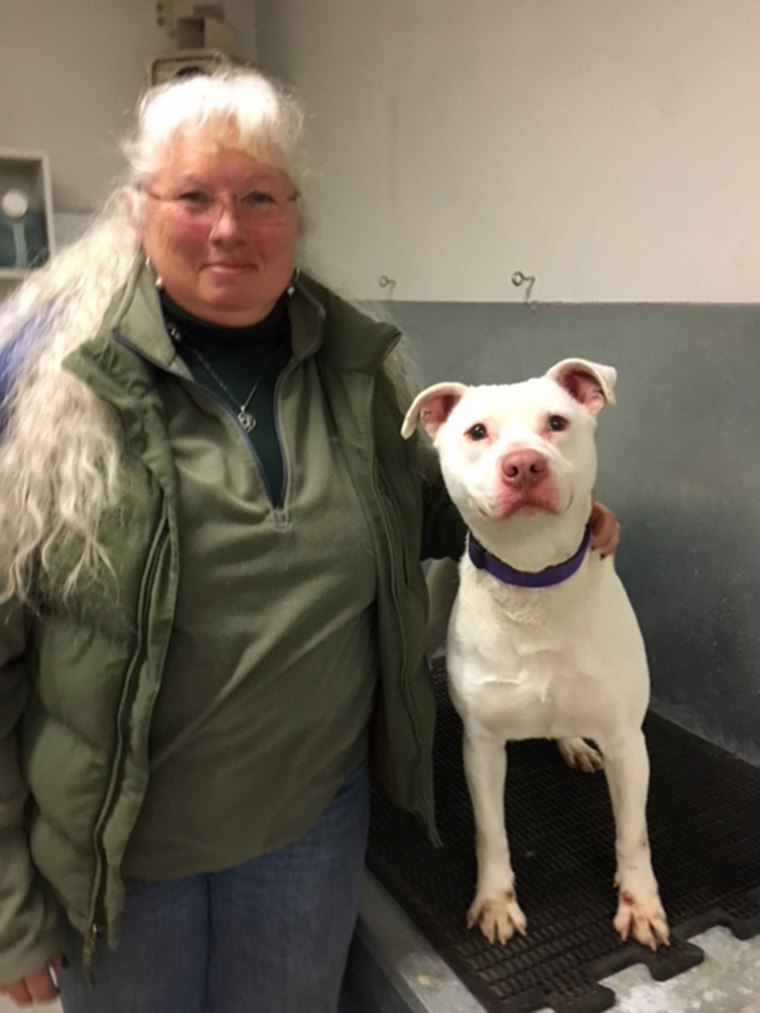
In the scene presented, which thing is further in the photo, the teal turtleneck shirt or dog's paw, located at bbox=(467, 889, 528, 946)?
dog's paw, located at bbox=(467, 889, 528, 946)

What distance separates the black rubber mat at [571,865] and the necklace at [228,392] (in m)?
0.68

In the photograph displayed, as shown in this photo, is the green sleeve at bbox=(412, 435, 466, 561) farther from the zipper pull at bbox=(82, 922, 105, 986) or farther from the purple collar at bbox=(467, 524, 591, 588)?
the zipper pull at bbox=(82, 922, 105, 986)

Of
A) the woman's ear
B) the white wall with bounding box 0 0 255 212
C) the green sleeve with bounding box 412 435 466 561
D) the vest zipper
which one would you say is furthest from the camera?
the white wall with bounding box 0 0 255 212

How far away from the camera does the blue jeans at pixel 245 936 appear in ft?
3.36

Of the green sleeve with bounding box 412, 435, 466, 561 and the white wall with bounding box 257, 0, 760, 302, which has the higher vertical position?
the white wall with bounding box 257, 0, 760, 302

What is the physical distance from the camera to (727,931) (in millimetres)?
1134

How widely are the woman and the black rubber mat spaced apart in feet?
0.61

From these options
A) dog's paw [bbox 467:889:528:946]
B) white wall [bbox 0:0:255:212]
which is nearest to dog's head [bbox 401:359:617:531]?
dog's paw [bbox 467:889:528:946]

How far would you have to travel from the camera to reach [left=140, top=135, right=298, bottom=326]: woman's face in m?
0.96

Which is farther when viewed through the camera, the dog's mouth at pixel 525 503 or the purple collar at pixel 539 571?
the purple collar at pixel 539 571

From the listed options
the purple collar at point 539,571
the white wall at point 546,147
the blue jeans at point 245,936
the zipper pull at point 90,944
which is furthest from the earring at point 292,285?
the zipper pull at point 90,944

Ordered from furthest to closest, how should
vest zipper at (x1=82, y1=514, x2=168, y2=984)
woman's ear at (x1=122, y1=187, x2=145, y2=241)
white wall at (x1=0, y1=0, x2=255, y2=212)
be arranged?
white wall at (x1=0, y1=0, x2=255, y2=212) → woman's ear at (x1=122, y1=187, x2=145, y2=241) → vest zipper at (x1=82, y1=514, x2=168, y2=984)

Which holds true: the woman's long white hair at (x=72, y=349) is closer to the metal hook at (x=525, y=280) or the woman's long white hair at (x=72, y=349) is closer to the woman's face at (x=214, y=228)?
the woman's face at (x=214, y=228)

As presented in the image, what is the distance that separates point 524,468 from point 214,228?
41cm
